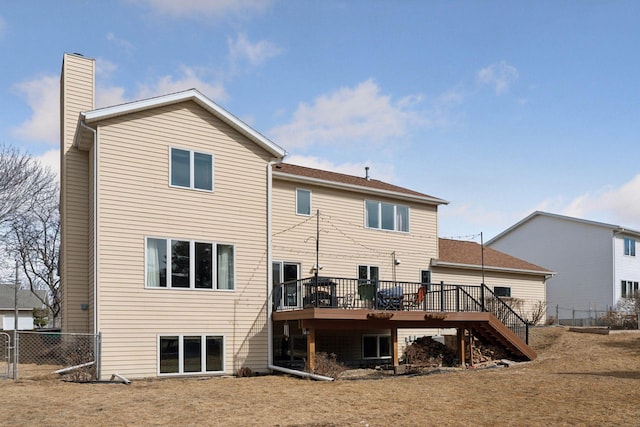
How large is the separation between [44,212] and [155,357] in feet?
85.1

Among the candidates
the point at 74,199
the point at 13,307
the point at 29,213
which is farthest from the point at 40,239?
the point at 74,199

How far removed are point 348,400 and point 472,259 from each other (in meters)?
16.2

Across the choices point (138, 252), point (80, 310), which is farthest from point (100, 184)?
point (80, 310)

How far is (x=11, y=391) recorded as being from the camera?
1369 centimetres

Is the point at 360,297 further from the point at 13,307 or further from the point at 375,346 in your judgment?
the point at 13,307

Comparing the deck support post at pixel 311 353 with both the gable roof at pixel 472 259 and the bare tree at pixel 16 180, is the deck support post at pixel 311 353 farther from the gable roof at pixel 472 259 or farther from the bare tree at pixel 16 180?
the bare tree at pixel 16 180

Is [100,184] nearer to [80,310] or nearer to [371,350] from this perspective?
[80,310]

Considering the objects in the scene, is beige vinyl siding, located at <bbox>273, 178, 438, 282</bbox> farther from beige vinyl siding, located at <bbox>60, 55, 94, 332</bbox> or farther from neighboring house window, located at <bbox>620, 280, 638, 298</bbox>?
neighboring house window, located at <bbox>620, 280, 638, 298</bbox>

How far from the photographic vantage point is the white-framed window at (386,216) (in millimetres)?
24189

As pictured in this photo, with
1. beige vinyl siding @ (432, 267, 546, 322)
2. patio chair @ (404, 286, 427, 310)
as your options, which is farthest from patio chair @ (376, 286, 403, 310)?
beige vinyl siding @ (432, 267, 546, 322)

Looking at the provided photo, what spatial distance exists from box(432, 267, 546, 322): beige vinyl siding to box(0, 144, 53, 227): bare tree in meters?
21.7

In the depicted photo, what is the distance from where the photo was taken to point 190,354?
1784cm

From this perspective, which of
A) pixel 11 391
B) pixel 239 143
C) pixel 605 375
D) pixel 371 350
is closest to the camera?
pixel 11 391

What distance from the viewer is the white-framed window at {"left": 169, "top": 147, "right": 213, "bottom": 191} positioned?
18.3 metres
